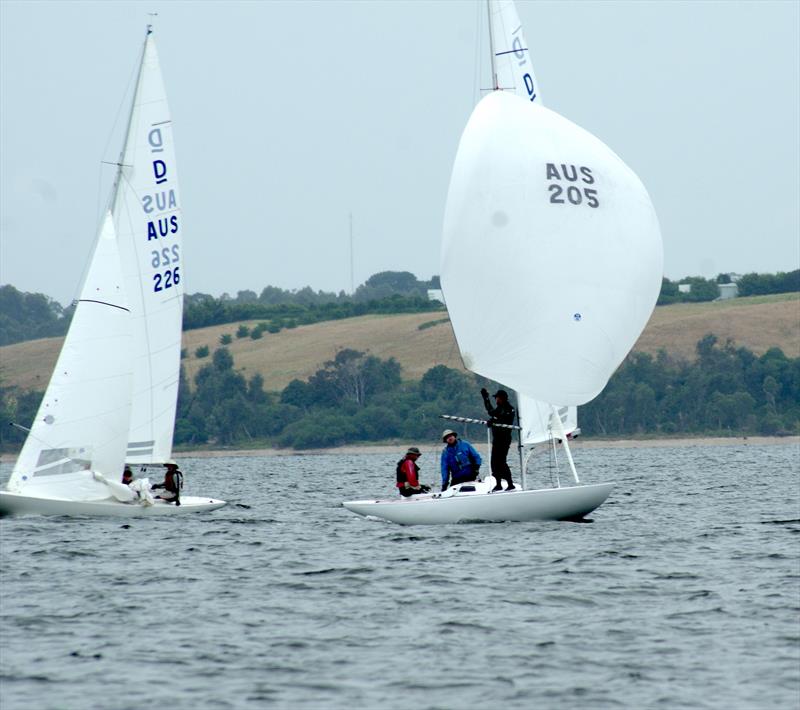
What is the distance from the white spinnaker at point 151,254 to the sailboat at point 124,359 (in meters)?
0.02

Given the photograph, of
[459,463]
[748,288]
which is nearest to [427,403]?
[748,288]

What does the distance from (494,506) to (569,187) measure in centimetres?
503

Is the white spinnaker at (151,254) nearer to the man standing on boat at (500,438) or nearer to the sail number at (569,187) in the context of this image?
the man standing on boat at (500,438)

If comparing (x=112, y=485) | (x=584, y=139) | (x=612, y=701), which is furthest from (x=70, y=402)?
(x=612, y=701)

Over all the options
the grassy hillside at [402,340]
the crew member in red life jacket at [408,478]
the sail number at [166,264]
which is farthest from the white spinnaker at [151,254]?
the grassy hillside at [402,340]

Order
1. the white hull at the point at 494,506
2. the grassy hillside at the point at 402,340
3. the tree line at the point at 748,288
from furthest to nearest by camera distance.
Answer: the tree line at the point at 748,288 → the grassy hillside at the point at 402,340 → the white hull at the point at 494,506

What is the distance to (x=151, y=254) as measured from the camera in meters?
30.1

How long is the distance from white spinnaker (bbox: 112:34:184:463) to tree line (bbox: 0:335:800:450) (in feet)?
220

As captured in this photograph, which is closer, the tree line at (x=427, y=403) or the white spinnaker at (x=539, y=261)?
the white spinnaker at (x=539, y=261)

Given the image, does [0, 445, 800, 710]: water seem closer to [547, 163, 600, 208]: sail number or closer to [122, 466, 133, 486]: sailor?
[122, 466, 133, 486]: sailor

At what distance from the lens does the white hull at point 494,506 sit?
23.6 m

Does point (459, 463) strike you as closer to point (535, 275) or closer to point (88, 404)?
point (535, 275)

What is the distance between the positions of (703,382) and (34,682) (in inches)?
3647

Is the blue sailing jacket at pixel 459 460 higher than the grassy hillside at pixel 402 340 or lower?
lower
